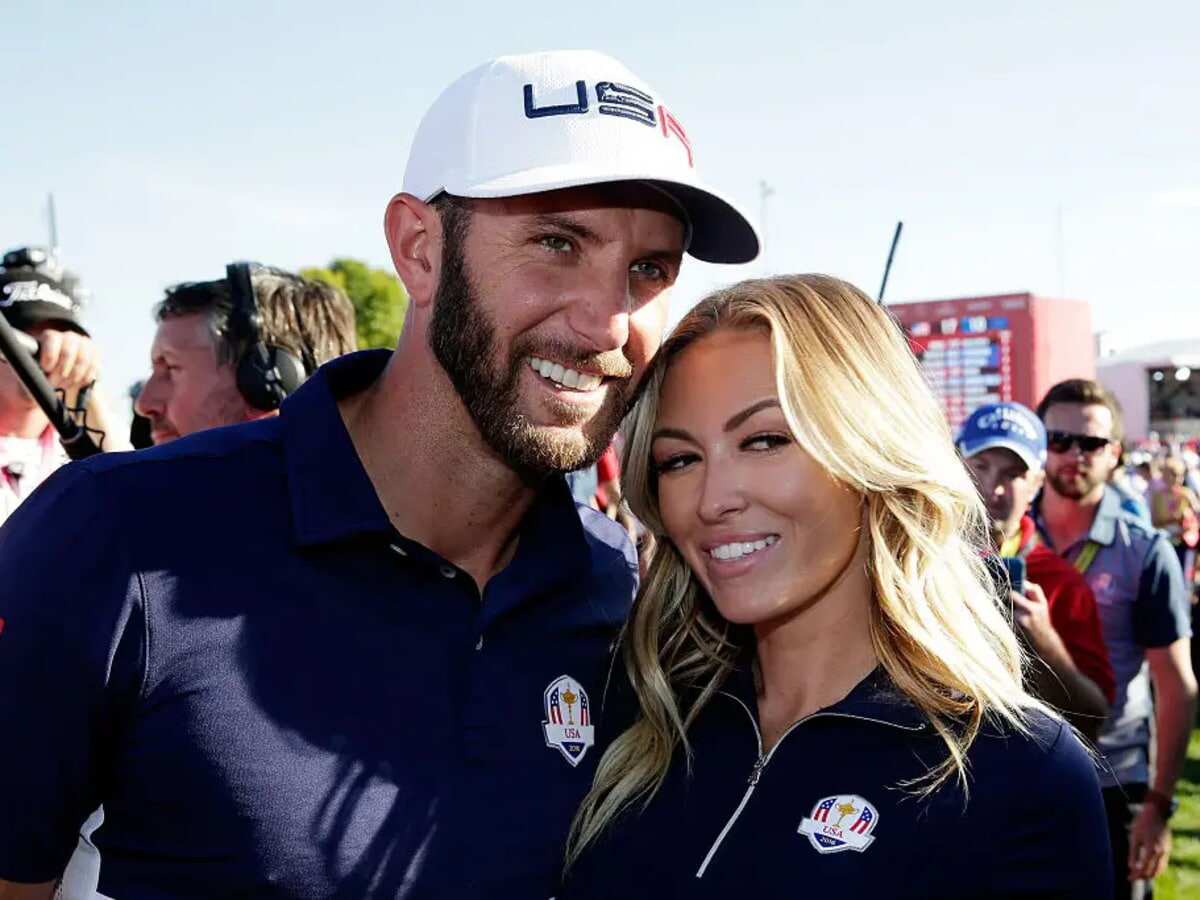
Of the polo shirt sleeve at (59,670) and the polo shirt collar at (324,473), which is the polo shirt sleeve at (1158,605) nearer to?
the polo shirt collar at (324,473)

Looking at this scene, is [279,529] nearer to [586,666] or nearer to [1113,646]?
[586,666]

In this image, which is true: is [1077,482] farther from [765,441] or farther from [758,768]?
[758,768]

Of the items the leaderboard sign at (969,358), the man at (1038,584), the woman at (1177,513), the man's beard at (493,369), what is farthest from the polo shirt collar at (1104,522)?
the leaderboard sign at (969,358)

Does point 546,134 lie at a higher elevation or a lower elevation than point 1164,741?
higher

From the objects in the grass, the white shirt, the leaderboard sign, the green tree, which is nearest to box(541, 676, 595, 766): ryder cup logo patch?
the white shirt

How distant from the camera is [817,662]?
243cm

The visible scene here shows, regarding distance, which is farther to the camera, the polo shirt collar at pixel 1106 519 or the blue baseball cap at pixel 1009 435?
the polo shirt collar at pixel 1106 519

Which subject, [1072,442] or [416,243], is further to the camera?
[1072,442]

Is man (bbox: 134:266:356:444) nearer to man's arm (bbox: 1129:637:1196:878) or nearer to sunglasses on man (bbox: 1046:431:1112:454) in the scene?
sunglasses on man (bbox: 1046:431:1112:454)

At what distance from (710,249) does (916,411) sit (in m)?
0.56

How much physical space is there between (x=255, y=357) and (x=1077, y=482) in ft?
11.3

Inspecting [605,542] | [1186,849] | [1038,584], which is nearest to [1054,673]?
[1038,584]

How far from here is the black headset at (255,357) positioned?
3588 mm

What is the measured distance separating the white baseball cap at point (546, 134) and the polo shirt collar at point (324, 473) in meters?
0.44
